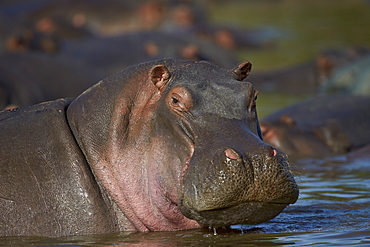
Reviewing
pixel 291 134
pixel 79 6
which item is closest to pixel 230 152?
pixel 291 134

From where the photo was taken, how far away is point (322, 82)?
15781 millimetres

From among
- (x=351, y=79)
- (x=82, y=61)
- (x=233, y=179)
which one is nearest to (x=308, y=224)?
(x=233, y=179)

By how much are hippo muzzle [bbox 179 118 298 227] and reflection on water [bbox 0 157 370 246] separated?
14.3 inches

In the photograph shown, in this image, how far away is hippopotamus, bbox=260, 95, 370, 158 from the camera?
31.3ft

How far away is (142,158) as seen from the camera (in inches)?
204

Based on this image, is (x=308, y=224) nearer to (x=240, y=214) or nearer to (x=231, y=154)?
(x=240, y=214)

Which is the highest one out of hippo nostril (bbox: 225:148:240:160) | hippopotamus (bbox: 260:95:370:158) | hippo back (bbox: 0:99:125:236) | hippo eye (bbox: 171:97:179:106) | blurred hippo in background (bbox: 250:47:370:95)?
hippo eye (bbox: 171:97:179:106)

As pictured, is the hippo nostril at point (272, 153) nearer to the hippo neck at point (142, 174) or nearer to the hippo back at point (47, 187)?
the hippo neck at point (142, 174)

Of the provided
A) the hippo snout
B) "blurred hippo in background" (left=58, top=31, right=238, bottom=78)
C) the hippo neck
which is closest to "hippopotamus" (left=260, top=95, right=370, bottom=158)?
"blurred hippo in background" (left=58, top=31, right=238, bottom=78)

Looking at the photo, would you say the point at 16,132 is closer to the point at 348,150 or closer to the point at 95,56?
the point at 348,150

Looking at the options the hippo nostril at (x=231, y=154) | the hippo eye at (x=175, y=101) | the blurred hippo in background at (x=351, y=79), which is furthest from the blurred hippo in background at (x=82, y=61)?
the hippo nostril at (x=231, y=154)

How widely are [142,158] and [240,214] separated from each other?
2.31ft

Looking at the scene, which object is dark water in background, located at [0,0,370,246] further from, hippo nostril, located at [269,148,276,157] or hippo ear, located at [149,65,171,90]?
hippo ear, located at [149,65,171,90]

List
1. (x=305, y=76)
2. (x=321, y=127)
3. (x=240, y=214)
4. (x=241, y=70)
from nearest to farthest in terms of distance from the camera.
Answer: (x=240, y=214) → (x=241, y=70) → (x=321, y=127) → (x=305, y=76)
